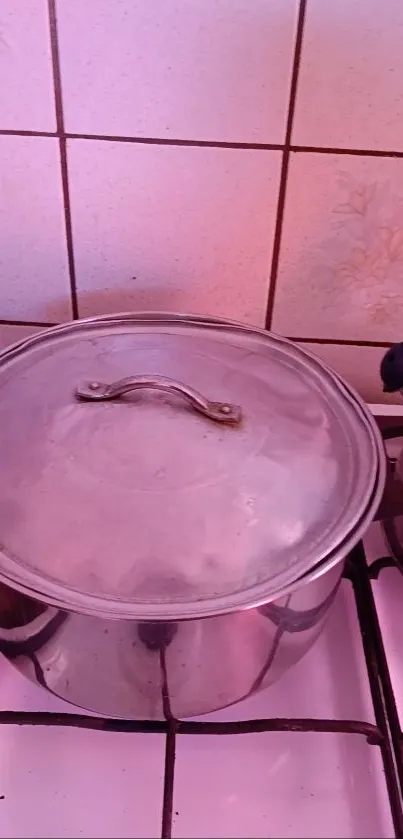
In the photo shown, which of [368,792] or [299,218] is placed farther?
[299,218]

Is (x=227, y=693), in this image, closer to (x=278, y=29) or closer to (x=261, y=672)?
(x=261, y=672)

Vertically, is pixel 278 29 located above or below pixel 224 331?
above

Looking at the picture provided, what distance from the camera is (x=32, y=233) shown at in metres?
0.59

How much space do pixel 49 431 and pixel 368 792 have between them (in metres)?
0.29

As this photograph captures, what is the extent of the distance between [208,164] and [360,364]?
21 centimetres

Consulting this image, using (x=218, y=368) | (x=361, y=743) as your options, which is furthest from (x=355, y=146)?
(x=361, y=743)

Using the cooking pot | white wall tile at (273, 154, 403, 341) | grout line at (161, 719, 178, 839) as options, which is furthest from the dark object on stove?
grout line at (161, 719, 178, 839)

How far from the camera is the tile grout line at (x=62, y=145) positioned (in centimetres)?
51

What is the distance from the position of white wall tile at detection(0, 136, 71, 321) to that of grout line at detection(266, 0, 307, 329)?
158 mm

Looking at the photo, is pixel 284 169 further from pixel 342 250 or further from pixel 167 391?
pixel 167 391

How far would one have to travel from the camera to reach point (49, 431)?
1.52 feet

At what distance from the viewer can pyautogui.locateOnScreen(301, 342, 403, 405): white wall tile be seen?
2.13 feet

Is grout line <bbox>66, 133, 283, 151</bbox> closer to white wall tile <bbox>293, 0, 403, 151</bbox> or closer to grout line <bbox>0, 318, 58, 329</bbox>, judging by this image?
white wall tile <bbox>293, 0, 403, 151</bbox>

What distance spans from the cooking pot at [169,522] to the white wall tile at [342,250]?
13cm
